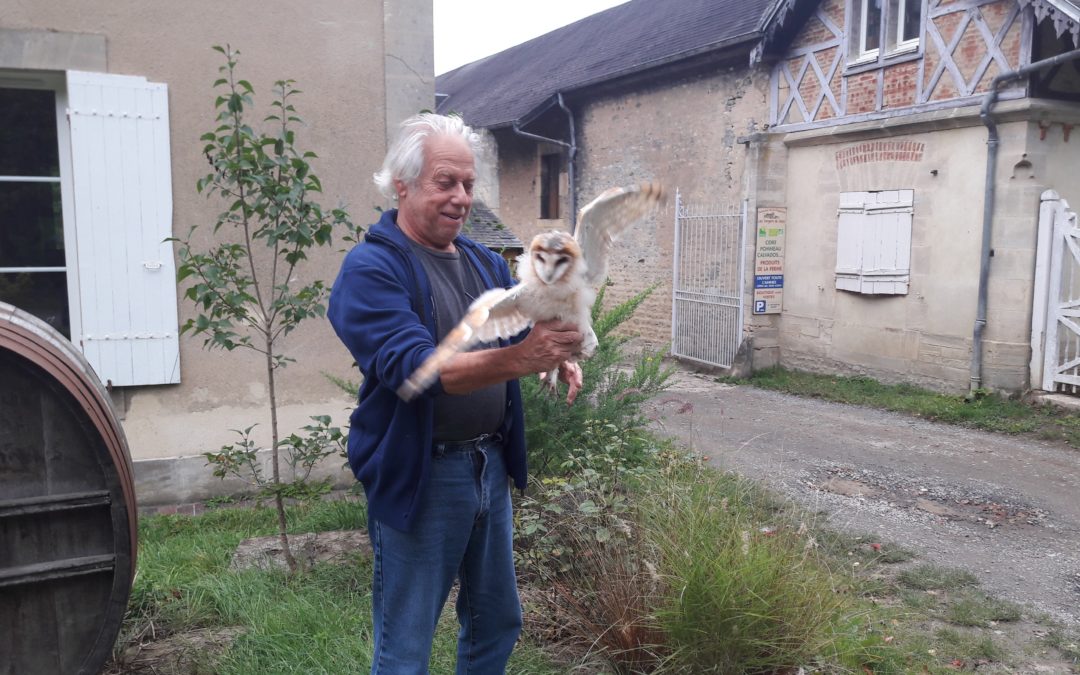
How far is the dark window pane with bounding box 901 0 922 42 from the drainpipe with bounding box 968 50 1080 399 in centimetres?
164

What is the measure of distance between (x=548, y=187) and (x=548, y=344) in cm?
1569

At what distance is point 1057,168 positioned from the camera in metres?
8.62

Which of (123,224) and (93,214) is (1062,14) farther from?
(93,214)

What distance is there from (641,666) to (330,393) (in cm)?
317

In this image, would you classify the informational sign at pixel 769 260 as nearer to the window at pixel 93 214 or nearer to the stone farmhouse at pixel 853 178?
the stone farmhouse at pixel 853 178

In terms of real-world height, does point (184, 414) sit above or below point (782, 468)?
above

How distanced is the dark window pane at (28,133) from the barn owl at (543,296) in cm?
418

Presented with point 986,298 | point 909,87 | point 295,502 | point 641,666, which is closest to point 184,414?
point 295,502

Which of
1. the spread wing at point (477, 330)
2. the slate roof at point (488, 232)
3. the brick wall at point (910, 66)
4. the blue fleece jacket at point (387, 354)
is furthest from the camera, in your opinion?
the brick wall at point (910, 66)

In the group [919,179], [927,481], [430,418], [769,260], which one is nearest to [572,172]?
[769,260]

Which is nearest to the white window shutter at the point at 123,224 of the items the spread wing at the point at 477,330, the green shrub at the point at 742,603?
the green shrub at the point at 742,603

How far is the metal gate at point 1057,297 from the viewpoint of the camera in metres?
8.27

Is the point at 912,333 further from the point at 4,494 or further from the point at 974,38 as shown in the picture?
the point at 4,494

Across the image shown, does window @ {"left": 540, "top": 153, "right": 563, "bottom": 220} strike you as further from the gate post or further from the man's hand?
the man's hand
